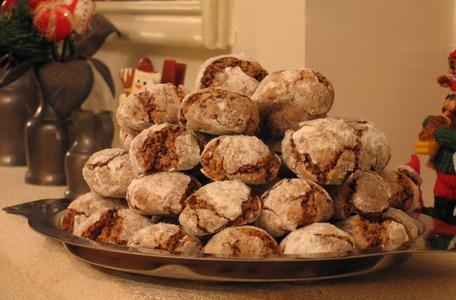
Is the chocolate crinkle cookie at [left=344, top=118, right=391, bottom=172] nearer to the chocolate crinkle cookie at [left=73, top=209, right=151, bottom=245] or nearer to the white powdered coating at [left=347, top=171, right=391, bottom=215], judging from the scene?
the white powdered coating at [left=347, top=171, right=391, bottom=215]

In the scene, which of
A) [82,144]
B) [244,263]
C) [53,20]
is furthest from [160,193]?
[53,20]

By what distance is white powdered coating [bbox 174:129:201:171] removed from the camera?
25.2 inches

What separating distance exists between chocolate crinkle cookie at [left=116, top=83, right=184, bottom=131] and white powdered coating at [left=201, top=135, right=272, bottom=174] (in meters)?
0.09

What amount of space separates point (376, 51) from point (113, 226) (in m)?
0.54

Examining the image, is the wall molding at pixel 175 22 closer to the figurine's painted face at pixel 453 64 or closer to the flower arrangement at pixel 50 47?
the flower arrangement at pixel 50 47

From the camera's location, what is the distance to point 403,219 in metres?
0.65

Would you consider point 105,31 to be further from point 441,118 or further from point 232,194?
point 232,194

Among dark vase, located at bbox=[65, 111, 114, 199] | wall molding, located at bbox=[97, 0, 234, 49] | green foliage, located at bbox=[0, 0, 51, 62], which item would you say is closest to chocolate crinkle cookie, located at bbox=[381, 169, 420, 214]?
dark vase, located at bbox=[65, 111, 114, 199]

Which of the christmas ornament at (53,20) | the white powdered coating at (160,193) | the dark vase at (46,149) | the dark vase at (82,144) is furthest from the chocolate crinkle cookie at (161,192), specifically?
the christmas ornament at (53,20)

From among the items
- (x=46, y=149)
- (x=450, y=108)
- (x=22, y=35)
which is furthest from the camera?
(x=22, y=35)

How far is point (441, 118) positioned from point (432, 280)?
0.22m

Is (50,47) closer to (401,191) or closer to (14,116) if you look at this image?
(14,116)

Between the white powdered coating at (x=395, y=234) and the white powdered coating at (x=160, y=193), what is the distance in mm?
166

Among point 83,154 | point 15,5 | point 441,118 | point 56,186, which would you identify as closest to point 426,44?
point 441,118
